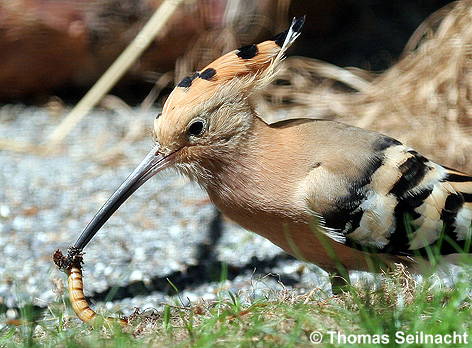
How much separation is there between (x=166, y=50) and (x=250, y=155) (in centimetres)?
271

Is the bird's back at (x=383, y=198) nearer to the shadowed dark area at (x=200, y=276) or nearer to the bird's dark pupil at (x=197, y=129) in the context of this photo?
the bird's dark pupil at (x=197, y=129)

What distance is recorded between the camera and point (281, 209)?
2.74m

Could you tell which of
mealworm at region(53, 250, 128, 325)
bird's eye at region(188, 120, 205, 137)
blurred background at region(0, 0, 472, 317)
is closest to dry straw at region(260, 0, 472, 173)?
blurred background at region(0, 0, 472, 317)

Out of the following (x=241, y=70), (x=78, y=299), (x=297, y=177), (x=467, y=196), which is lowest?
(x=78, y=299)

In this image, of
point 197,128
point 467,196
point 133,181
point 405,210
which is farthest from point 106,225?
point 467,196

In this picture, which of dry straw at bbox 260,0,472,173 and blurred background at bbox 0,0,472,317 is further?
dry straw at bbox 260,0,472,173

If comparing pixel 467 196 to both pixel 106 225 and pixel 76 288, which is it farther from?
pixel 106 225

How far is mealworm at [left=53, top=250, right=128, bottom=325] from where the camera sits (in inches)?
100

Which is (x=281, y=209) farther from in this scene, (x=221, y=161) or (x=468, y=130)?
(x=468, y=130)

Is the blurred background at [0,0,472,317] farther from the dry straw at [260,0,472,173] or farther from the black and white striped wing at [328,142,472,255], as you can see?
the black and white striped wing at [328,142,472,255]

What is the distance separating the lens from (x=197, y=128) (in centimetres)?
285

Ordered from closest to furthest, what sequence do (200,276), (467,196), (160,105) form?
(467,196) < (200,276) < (160,105)

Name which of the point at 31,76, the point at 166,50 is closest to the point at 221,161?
the point at 166,50

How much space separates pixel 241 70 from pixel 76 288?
89 cm
